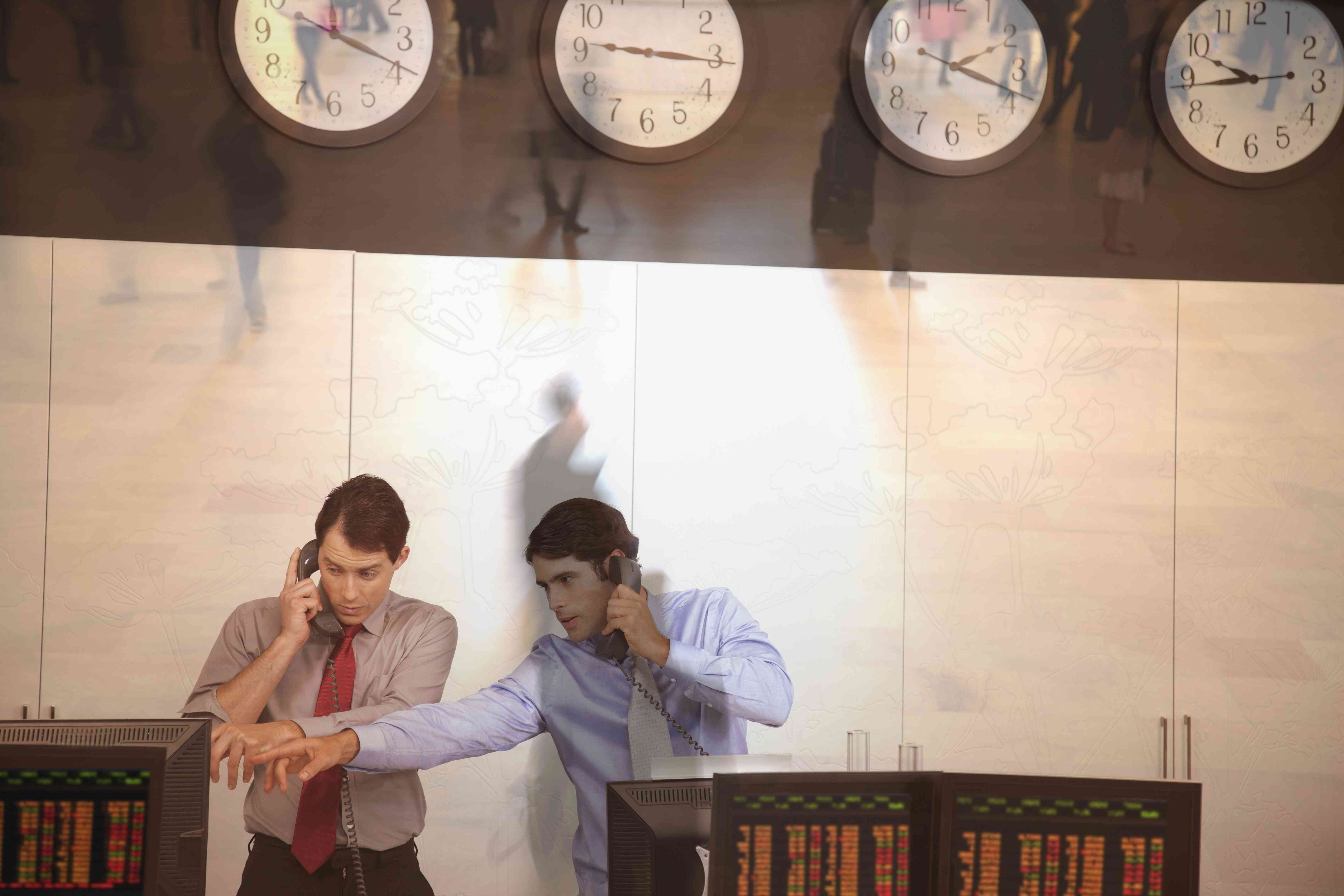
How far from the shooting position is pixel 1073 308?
278 cm

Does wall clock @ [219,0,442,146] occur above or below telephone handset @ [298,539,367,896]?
above

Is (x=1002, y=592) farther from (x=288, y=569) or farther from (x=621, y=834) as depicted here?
(x=288, y=569)

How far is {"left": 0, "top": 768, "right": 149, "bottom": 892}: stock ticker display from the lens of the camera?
4.95ft

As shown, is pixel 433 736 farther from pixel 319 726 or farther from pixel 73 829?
pixel 73 829

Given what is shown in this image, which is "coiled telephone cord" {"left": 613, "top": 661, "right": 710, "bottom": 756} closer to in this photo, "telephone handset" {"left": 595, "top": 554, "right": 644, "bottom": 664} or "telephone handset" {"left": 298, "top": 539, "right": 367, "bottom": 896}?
"telephone handset" {"left": 595, "top": 554, "right": 644, "bottom": 664}

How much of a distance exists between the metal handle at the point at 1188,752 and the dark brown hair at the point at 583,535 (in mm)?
1698

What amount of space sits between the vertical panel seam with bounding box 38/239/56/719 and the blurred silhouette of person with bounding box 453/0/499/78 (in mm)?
1269

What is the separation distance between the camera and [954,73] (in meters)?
2.76

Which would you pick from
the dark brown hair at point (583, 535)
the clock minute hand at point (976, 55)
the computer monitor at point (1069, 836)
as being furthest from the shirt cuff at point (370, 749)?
the clock minute hand at point (976, 55)

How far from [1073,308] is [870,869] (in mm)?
1878

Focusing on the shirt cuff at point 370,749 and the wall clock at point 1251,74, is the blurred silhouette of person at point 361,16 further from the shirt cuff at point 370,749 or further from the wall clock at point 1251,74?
the wall clock at point 1251,74

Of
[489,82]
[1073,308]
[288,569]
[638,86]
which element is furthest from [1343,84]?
[288,569]

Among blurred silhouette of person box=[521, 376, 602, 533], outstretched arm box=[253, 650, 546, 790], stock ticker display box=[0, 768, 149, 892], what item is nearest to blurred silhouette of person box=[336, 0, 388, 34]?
blurred silhouette of person box=[521, 376, 602, 533]

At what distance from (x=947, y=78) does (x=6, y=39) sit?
107 inches
